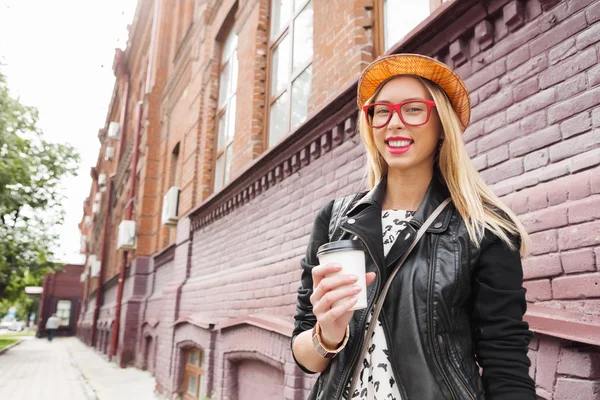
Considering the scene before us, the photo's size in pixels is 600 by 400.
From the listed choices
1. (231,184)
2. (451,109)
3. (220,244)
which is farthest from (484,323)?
(220,244)

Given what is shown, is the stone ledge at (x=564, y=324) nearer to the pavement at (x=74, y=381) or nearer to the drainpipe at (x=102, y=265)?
the pavement at (x=74, y=381)

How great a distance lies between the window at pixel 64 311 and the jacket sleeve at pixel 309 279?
4500cm

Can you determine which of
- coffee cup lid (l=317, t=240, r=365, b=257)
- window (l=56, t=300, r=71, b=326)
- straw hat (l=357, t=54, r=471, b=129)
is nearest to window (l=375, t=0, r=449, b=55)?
straw hat (l=357, t=54, r=471, b=129)

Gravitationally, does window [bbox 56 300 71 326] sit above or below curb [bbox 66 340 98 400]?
above

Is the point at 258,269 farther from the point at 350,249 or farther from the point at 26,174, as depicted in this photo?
the point at 26,174

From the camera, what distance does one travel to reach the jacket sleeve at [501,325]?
122 centimetres

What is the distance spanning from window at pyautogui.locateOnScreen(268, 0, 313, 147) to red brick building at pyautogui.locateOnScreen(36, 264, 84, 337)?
39898 millimetres

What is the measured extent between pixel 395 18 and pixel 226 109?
4.46m

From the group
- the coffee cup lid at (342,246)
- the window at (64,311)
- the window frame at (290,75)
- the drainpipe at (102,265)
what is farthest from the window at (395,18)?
the window at (64,311)

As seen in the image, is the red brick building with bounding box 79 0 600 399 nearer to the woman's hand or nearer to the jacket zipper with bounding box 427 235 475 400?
the jacket zipper with bounding box 427 235 475 400

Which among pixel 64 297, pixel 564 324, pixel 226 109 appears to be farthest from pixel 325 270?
pixel 64 297

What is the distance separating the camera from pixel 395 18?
4.03 meters

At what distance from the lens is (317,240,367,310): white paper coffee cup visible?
3.97 feet

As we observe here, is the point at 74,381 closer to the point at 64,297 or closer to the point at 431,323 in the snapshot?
the point at 431,323
